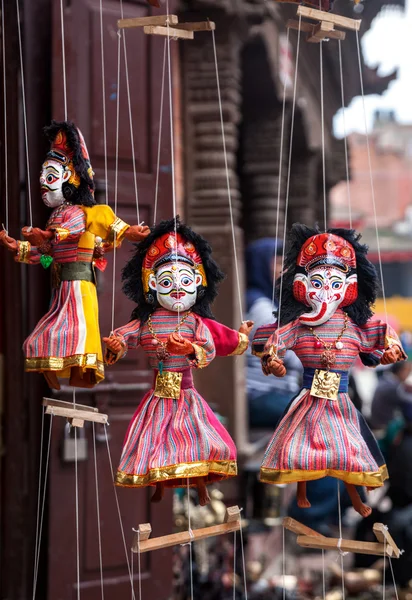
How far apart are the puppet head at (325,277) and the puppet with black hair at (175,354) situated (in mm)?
179

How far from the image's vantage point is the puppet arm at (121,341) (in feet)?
8.93

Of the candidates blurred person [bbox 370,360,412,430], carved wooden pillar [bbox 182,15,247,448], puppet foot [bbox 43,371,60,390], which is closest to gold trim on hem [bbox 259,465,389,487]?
puppet foot [bbox 43,371,60,390]

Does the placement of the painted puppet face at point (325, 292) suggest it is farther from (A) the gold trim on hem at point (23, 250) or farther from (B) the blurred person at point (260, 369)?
(B) the blurred person at point (260, 369)

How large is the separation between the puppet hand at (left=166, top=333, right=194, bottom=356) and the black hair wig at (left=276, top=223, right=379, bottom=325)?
282mm

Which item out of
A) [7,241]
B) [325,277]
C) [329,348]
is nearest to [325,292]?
[325,277]

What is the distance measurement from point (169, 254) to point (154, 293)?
4.4 inches

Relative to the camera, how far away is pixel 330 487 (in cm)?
562

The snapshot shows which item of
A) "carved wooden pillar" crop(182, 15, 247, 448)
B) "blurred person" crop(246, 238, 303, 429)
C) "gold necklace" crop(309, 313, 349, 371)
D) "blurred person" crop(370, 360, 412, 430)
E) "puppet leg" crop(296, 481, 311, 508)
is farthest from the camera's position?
"blurred person" crop(370, 360, 412, 430)

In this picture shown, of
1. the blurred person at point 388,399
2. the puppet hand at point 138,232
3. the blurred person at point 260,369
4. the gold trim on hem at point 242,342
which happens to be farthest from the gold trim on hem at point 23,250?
the blurred person at point 388,399

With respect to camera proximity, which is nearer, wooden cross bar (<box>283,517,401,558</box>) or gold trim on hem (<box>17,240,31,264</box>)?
wooden cross bar (<box>283,517,401,558</box>)

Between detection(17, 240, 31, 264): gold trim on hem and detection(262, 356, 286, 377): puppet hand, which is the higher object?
detection(17, 240, 31, 264): gold trim on hem

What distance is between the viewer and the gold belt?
273 centimetres

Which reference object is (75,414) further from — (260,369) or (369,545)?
(260,369)

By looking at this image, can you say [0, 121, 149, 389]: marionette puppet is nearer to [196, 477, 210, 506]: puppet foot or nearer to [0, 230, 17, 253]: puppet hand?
[0, 230, 17, 253]: puppet hand
